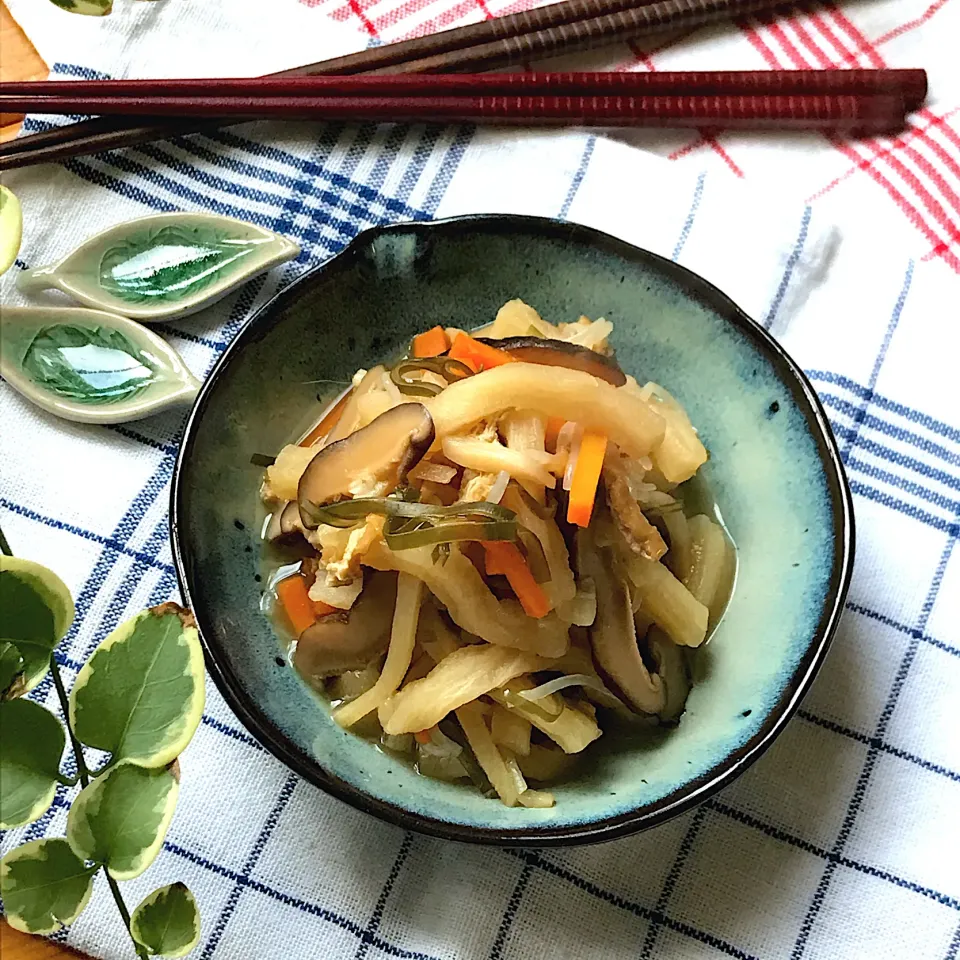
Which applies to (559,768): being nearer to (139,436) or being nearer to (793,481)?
(793,481)

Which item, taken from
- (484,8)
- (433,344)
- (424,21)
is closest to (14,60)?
(424,21)

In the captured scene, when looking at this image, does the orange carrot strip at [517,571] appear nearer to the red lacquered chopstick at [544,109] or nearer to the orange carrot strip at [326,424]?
the orange carrot strip at [326,424]

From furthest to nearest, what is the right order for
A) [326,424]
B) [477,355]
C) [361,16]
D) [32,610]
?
[361,16] → [326,424] → [477,355] → [32,610]

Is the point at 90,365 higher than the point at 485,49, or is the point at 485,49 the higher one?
the point at 485,49

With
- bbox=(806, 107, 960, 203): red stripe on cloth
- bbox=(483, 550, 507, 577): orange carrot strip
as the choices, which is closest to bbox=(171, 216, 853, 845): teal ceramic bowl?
bbox=(483, 550, 507, 577): orange carrot strip

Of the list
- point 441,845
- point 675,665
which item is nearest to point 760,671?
point 675,665

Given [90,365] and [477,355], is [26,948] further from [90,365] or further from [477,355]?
[477,355]
